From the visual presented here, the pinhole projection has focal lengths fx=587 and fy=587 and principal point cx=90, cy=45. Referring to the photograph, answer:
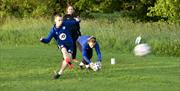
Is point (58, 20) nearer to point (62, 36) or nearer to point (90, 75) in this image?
point (62, 36)

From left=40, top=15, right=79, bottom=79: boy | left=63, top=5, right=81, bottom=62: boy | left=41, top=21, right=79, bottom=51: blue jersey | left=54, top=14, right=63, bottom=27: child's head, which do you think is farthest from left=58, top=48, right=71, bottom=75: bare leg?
left=63, top=5, right=81, bottom=62: boy

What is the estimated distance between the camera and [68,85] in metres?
13.0

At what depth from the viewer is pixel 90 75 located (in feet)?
49.8

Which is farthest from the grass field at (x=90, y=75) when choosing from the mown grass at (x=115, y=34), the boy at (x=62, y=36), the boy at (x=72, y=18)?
the mown grass at (x=115, y=34)

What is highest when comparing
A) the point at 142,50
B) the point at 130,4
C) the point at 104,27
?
the point at 142,50

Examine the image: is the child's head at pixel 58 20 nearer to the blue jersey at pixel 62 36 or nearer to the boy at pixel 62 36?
the boy at pixel 62 36

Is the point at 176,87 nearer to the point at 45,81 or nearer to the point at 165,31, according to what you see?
the point at 45,81

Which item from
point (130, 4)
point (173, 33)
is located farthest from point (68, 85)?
point (130, 4)

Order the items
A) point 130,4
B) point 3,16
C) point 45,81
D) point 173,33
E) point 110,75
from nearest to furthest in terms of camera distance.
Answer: point 45,81, point 110,75, point 173,33, point 3,16, point 130,4

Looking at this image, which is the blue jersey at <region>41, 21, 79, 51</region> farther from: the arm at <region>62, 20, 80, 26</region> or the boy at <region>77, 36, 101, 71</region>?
the boy at <region>77, 36, 101, 71</region>

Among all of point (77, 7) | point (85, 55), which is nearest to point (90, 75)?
point (85, 55)

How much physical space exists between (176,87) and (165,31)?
1469cm

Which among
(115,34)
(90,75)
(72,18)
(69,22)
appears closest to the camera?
(90,75)

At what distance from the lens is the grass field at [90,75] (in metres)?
12.7
